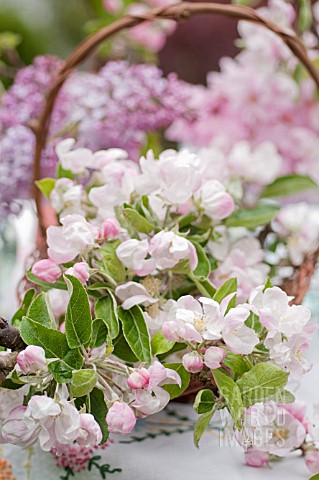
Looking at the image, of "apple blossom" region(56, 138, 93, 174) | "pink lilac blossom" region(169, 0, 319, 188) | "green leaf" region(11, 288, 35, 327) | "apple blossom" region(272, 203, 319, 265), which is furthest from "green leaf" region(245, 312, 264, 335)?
"pink lilac blossom" region(169, 0, 319, 188)

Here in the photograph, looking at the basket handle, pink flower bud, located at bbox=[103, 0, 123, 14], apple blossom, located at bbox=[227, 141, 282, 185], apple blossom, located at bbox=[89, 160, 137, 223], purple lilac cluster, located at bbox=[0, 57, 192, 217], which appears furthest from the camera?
pink flower bud, located at bbox=[103, 0, 123, 14]

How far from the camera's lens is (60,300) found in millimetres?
755

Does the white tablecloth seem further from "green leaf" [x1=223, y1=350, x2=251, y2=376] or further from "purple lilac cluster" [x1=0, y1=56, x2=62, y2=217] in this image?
"purple lilac cluster" [x1=0, y1=56, x2=62, y2=217]

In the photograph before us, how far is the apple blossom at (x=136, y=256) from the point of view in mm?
658

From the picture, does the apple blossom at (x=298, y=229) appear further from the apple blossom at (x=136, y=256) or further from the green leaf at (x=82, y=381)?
the green leaf at (x=82, y=381)

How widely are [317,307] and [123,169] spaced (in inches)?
19.4

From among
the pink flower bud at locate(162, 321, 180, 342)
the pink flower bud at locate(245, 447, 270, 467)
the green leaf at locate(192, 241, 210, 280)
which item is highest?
the pink flower bud at locate(162, 321, 180, 342)

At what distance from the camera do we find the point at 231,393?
0.57 m

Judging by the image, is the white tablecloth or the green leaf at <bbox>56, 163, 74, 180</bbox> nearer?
the white tablecloth

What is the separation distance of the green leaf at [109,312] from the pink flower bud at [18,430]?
0.34 ft

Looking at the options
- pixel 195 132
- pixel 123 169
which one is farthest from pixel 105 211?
pixel 195 132

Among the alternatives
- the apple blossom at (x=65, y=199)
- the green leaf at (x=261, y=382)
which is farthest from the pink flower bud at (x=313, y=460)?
the apple blossom at (x=65, y=199)

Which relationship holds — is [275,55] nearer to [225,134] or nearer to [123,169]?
[225,134]

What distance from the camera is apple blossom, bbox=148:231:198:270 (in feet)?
2.15
